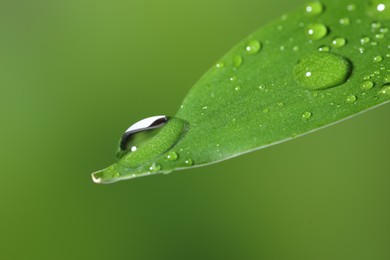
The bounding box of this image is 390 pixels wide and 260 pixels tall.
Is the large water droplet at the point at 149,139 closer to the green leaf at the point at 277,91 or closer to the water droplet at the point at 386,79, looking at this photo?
the green leaf at the point at 277,91

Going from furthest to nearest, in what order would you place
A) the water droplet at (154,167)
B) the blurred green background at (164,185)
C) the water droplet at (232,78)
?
the blurred green background at (164,185) < the water droplet at (232,78) < the water droplet at (154,167)

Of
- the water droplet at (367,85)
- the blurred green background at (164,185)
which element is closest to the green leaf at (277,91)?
the water droplet at (367,85)

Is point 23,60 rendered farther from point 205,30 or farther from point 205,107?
point 205,107

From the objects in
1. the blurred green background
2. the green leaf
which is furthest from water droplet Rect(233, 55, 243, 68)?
the blurred green background

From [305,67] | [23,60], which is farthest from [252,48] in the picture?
[23,60]

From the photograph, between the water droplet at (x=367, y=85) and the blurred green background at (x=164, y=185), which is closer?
the water droplet at (x=367, y=85)

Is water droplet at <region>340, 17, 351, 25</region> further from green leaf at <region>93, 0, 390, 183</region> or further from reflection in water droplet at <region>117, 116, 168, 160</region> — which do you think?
reflection in water droplet at <region>117, 116, 168, 160</region>

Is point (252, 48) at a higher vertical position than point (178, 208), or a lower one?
higher
